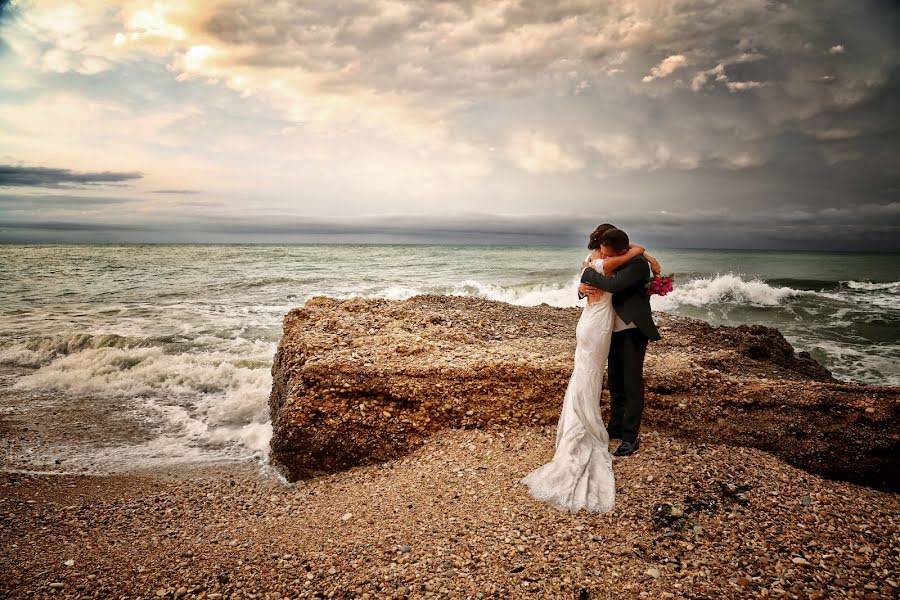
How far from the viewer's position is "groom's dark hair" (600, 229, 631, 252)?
448 cm

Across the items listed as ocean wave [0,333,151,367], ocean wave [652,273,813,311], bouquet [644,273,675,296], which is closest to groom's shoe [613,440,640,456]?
bouquet [644,273,675,296]

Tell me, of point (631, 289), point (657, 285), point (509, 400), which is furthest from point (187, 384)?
point (657, 285)

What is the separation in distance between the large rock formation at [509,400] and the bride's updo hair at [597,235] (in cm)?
190

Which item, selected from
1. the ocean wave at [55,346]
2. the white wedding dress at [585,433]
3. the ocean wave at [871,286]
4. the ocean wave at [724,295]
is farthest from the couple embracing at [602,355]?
the ocean wave at [871,286]

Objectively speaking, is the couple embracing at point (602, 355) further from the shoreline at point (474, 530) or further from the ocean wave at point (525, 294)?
the ocean wave at point (525, 294)

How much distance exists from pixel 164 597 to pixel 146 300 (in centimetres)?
2004

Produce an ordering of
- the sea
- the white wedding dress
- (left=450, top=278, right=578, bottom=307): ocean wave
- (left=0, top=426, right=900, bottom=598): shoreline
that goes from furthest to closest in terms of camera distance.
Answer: (left=450, top=278, right=578, bottom=307): ocean wave → the sea → the white wedding dress → (left=0, top=426, right=900, bottom=598): shoreline

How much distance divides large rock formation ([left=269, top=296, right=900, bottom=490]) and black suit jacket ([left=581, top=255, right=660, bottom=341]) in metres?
1.52

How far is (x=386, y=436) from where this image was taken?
17.9ft

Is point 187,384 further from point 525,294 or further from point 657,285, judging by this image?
point 525,294

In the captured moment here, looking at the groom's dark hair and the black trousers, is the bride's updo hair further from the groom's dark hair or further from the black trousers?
the black trousers

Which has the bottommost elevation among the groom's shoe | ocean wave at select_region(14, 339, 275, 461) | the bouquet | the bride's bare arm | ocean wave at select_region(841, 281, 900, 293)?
ocean wave at select_region(14, 339, 275, 461)

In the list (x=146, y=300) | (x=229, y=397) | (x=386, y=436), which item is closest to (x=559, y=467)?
(x=386, y=436)

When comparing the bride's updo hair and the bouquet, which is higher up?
the bride's updo hair
